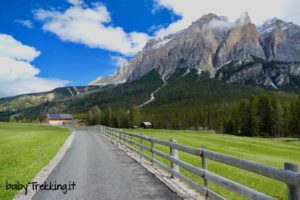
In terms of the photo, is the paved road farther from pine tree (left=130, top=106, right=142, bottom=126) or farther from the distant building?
pine tree (left=130, top=106, right=142, bottom=126)

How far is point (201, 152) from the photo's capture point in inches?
387

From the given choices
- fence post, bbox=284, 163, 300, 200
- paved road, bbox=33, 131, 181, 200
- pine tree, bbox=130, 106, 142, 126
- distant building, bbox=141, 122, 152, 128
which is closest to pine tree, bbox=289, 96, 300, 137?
paved road, bbox=33, 131, 181, 200

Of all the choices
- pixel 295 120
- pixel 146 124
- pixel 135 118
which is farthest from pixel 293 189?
pixel 135 118

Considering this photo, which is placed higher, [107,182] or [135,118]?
[135,118]

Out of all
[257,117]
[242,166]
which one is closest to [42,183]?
[242,166]

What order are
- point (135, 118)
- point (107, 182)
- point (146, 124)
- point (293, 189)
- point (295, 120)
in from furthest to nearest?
point (135, 118) < point (146, 124) < point (295, 120) < point (107, 182) < point (293, 189)

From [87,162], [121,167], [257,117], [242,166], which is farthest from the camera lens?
[257,117]

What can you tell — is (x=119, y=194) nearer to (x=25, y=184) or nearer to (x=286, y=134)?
(x=25, y=184)

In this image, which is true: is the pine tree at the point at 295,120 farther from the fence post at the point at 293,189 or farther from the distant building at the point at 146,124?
the fence post at the point at 293,189

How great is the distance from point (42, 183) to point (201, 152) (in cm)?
589

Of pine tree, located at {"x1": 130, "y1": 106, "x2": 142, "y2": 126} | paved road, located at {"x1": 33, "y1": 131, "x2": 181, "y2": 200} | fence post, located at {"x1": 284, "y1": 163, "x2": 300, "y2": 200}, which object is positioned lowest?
paved road, located at {"x1": 33, "y1": 131, "x2": 181, "y2": 200}

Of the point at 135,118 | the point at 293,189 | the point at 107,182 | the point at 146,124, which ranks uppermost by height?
the point at 135,118

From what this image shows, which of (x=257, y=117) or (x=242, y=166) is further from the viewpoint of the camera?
(x=257, y=117)

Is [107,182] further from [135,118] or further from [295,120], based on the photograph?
[135,118]
